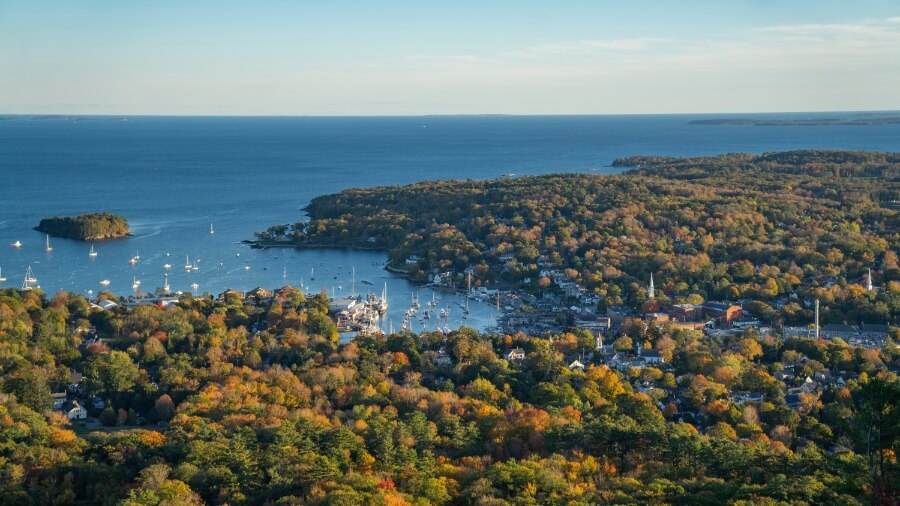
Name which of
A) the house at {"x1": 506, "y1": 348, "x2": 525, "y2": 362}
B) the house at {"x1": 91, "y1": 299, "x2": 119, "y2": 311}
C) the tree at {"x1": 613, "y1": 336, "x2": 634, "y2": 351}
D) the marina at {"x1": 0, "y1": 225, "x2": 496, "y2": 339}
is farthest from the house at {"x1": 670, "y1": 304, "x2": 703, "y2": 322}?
the house at {"x1": 91, "y1": 299, "x2": 119, "y2": 311}

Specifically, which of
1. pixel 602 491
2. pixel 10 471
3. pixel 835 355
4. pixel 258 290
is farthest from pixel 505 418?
pixel 258 290

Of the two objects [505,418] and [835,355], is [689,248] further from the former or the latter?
[505,418]

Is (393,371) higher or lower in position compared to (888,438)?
lower

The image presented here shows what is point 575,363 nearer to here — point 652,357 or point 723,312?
point 652,357

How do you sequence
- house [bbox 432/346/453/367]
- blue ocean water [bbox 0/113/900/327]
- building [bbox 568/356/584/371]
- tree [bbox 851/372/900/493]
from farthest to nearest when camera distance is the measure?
1. blue ocean water [bbox 0/113/900/327]
2. house [bbox 432/346/453/367]
3. building [bbox 568/356/584/371]
4. tree [bbox 851/372/900/493]

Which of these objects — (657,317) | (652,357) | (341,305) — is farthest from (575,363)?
(341,305)

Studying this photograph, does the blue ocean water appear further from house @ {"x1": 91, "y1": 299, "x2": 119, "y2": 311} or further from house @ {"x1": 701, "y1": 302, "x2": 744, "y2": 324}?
house @ {"x1": 701, "y1": 302, "x2": 744, "y2": 324}
